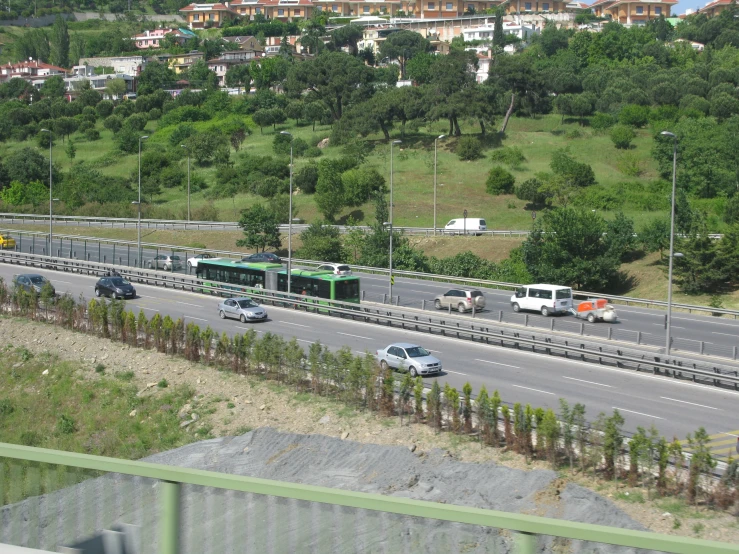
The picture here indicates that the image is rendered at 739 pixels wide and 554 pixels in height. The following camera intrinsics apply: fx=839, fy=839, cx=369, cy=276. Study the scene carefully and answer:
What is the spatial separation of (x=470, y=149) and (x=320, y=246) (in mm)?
30314

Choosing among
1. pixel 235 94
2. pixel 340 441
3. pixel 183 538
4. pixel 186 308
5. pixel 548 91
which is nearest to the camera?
pixel 183 538

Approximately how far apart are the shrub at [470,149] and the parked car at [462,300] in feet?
138

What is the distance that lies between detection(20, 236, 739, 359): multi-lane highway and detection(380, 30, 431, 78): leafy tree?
10384 cm

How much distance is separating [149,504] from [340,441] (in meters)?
16.3

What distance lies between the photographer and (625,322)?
115 feet

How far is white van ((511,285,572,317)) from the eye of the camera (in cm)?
3641

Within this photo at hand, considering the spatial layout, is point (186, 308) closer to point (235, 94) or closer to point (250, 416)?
point (250, 416)

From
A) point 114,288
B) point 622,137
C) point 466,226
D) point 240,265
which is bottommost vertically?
point 114,288

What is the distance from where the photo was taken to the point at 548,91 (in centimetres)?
9706

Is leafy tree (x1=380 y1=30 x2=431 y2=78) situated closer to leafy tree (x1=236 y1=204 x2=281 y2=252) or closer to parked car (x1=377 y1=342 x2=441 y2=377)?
leafy tree (x1=236 y1=204 x2=281 y2=252)

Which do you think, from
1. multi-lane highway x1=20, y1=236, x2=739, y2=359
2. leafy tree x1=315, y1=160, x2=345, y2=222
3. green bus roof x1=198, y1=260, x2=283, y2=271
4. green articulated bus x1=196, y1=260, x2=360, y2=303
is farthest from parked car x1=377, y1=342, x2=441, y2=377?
leafy tree x1=315, y1=160, x2=345, y2=222

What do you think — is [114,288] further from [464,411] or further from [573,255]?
[573,255]

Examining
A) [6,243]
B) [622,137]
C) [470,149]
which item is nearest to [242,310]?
[6,243]

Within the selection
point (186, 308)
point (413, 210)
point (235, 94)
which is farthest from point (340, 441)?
point (235, 94)
